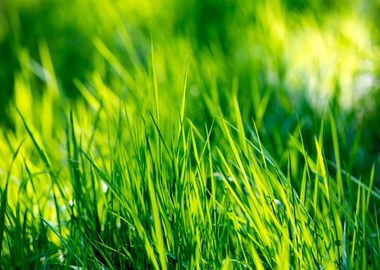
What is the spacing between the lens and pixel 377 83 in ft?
5.66

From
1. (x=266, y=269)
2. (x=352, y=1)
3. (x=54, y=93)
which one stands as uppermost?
(x=352, y=1)

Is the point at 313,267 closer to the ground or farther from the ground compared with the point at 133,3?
closer to the ground

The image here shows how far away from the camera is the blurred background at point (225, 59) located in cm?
161

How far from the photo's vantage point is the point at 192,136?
1059 millimetres

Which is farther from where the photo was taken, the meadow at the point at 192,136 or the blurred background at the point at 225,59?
the blurred background at the point at 225,59

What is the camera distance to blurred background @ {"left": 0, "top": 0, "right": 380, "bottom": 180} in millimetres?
1606

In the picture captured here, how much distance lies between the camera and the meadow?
40.3 inches

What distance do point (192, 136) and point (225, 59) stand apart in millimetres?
896

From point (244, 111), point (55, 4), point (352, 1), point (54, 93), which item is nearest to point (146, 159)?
point (244, 111)

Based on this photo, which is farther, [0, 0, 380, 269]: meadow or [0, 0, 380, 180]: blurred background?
[0, 0, 380, 180]: blurred background

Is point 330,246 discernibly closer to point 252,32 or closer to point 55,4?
point 252,32

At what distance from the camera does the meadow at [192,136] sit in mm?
1023

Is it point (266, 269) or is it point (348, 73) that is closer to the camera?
point (266, 269)

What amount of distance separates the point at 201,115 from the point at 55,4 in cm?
147
